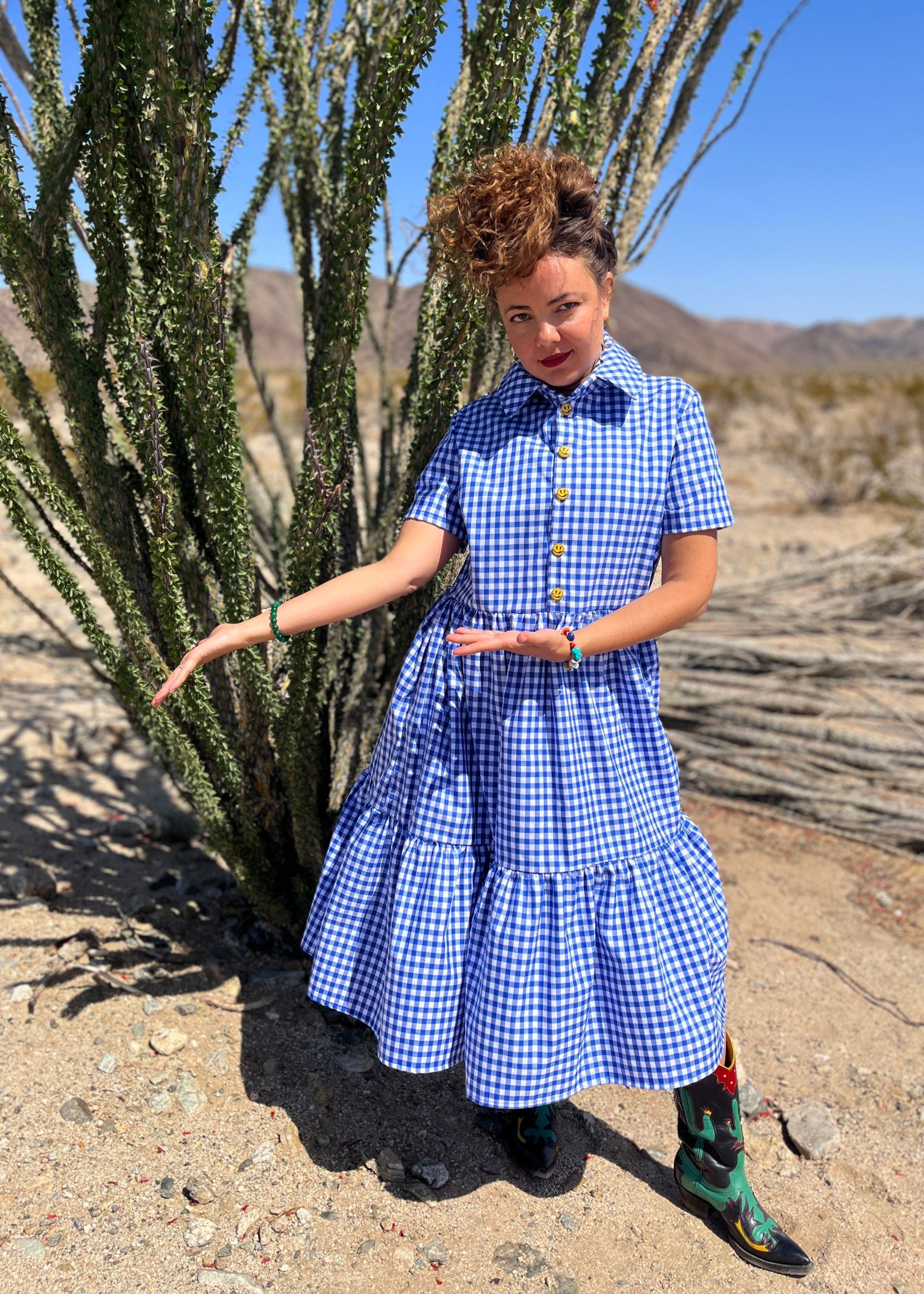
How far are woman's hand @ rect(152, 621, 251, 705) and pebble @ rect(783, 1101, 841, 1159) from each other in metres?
1.52

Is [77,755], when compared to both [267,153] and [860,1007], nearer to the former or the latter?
[267,153]

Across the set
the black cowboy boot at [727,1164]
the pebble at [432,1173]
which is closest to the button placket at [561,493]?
the black cowboy boot at [727,1164]

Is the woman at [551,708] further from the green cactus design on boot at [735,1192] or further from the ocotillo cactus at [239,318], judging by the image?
the ocotillo cactus at [239,318]

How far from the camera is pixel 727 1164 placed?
1.70 meters

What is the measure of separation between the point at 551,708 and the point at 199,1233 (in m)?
1.06

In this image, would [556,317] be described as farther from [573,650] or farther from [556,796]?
[556,796]

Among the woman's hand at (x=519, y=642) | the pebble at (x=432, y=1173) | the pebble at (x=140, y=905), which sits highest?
the woman's hand at (x=519, y=642)

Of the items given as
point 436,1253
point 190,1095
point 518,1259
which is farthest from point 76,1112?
point 518,1259

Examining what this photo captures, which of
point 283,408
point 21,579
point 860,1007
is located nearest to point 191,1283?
point 860,1007

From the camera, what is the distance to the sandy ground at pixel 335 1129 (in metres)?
1.61

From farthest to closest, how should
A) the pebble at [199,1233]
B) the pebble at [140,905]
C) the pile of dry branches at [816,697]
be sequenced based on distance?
the pile of dry branches at [816,697]
the pebble at [140,905]
the pebble at [199,1233]

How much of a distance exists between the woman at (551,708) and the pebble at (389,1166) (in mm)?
364

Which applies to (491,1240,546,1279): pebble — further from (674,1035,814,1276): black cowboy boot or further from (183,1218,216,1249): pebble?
(183,1218,216,1249): pebble

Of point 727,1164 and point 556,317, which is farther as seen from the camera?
point 727,1164
